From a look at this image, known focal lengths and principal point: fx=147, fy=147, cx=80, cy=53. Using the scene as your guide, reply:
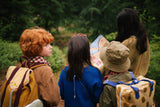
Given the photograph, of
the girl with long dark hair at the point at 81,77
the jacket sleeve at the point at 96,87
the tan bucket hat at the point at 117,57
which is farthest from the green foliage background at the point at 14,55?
the tan bucket hat at the point at 117,57

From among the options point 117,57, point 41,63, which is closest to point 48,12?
point 41,63

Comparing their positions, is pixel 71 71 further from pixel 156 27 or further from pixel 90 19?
pixel 90 19

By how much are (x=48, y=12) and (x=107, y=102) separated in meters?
8.50

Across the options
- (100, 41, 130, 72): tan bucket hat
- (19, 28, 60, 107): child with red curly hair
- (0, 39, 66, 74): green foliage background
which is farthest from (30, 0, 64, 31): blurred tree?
(100, 41, 130, 72): tan bucket hat

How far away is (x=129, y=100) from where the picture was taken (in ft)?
5.54

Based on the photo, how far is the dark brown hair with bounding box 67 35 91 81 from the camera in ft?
6.25

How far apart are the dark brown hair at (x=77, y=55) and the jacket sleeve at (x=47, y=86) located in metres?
0.31

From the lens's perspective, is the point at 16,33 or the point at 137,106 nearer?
the point at 137,106

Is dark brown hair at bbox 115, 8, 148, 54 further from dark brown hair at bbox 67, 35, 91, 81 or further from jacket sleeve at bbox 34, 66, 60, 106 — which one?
jacket sleeve at bbox 34, 66, 60, 106

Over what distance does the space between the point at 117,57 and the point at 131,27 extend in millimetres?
798

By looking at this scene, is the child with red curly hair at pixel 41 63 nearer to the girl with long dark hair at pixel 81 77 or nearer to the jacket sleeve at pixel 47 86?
the jacket sleeve at pixel 47 86

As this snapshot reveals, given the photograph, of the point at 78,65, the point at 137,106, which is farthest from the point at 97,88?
the point at 137,106

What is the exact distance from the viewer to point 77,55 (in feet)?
6.25

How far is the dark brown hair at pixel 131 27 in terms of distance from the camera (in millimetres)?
2344
